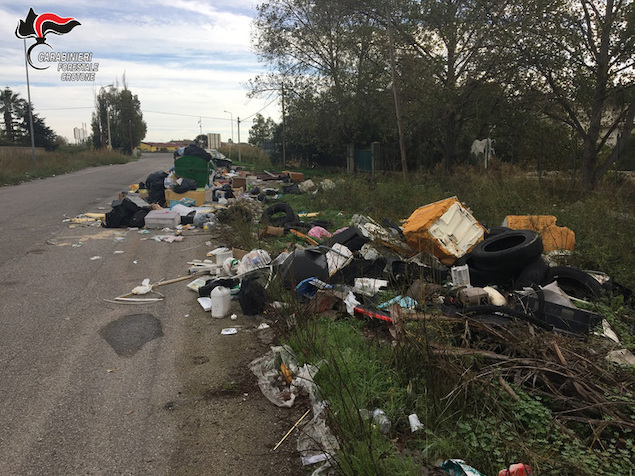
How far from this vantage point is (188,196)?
42.6 feet

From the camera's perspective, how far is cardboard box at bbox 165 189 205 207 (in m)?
12.9

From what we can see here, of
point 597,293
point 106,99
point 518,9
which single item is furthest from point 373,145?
point 106,99

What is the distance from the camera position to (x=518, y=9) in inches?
523

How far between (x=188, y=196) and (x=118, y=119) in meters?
71.3

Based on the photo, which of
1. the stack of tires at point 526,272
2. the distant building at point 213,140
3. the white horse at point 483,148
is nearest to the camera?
the stack of tires at point 526,272

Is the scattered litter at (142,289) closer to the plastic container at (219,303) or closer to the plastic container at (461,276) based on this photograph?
the plastic container at (219,303)

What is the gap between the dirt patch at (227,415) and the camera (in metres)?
2.67

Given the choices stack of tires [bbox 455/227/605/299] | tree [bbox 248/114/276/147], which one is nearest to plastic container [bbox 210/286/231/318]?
stack of tires [bbox 455/227/605/299]

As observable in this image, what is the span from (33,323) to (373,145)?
1934 centimetres

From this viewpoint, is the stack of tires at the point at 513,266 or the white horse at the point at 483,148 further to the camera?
the white horse at the point at 483,148

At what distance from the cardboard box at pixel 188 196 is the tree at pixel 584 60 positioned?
31.4 feet

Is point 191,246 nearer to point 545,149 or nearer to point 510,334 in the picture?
point 510,334

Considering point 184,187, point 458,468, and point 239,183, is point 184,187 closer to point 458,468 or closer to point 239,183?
point 239,183

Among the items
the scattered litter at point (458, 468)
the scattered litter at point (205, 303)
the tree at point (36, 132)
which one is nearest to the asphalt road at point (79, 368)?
the scattered litter at point (205, 303)
